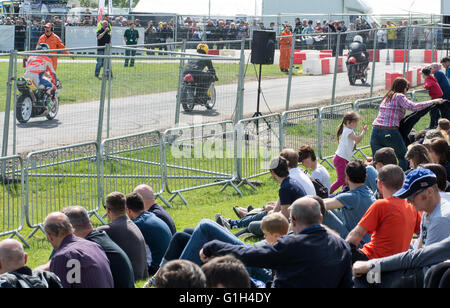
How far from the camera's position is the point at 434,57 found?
2317cm

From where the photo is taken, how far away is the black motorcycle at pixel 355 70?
1889cm

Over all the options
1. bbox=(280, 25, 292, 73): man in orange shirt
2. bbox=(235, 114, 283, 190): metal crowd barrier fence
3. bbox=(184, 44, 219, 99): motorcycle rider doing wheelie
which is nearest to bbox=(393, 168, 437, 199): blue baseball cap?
bbox=(235, 114, 283, 190): metal crowd barrier fence

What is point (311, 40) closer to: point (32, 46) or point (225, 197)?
point (225, 197)

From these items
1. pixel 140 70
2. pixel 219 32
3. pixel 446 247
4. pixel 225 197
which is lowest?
pixel 225 197

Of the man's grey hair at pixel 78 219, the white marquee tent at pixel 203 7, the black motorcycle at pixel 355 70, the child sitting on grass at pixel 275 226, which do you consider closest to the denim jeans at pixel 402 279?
the child sitting on grass at pixel 275 226

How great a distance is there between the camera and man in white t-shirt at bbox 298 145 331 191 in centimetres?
939

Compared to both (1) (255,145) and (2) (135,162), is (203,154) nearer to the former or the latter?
(1) (255,145)

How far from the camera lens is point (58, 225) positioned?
5.82 meters

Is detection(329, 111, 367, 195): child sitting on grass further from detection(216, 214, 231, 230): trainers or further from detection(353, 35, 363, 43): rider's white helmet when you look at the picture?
detection(353, 35, 363, 43): rider's white helmet

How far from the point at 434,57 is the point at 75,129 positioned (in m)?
14.9
